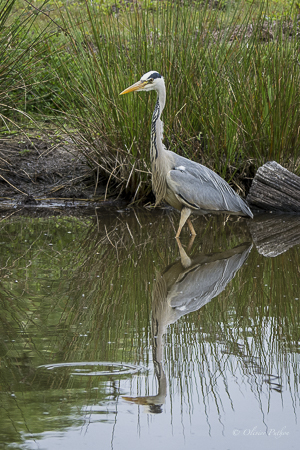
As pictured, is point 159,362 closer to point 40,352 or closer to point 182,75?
point 40,352

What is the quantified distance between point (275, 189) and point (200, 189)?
1.39 meters

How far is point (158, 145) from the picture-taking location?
601 cm

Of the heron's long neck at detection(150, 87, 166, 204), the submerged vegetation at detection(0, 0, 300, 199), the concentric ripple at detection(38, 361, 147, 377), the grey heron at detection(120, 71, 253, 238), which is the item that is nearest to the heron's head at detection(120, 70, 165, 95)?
the grey heron at detection(120, 71, 253, 238)

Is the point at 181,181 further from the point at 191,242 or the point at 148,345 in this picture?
the point at 148,345

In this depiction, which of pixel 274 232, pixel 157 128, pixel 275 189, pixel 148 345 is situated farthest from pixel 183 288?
pixel 275 189

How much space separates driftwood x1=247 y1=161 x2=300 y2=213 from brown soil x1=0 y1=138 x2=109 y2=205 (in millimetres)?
1973

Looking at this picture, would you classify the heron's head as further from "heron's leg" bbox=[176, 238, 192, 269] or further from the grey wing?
"heron's leg" bbox=[176, 238, 192, 269]

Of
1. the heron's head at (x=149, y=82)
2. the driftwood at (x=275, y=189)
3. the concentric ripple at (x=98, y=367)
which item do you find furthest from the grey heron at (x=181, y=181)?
the concentric ripple at (x=98, y=367)

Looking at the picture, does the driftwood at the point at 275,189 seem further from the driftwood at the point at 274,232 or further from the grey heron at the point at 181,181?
the grey heron at the point at 181,181

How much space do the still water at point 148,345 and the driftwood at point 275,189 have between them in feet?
5.07

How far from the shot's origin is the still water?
225 centimetres

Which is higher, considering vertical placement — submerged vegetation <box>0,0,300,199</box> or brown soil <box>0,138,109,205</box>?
submerged vegetation <box>0,0,300,199</box>

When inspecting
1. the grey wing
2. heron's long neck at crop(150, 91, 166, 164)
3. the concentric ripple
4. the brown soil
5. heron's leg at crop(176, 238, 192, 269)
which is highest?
heron's long neck at crop(150, 91, 166, 164)

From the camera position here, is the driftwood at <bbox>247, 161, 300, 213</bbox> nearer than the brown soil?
Yes
